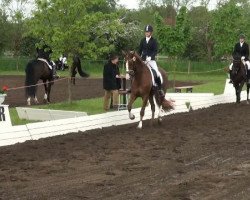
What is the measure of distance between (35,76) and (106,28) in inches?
147

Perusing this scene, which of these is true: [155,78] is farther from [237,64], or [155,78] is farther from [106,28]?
[237,64]

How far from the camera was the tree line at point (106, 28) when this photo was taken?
19.1 metres

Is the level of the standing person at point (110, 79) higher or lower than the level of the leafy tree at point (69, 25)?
lower

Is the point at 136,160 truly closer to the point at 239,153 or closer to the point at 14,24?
the point at 239,153

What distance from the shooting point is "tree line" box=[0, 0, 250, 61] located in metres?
19.1

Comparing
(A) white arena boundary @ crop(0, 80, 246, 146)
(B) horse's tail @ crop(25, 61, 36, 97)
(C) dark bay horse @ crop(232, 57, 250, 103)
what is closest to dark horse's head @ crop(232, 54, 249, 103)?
(C) dark bay horse @ crop(232, 57, 250, 103)

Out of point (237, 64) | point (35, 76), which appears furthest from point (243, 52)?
point (35, 76)

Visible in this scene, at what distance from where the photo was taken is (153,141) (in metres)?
12.5

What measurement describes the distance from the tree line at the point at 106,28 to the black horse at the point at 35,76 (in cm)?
103

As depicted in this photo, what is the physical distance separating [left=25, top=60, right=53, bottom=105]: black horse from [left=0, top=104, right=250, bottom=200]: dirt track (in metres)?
6.80

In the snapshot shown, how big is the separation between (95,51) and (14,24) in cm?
3773

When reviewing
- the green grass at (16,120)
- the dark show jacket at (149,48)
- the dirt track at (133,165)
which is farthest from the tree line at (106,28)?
the dirt track at (133,165)

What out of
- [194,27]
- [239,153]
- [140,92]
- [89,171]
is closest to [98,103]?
[140,92]

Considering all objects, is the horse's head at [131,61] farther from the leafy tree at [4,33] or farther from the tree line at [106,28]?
the leafy tree at [4,33]
